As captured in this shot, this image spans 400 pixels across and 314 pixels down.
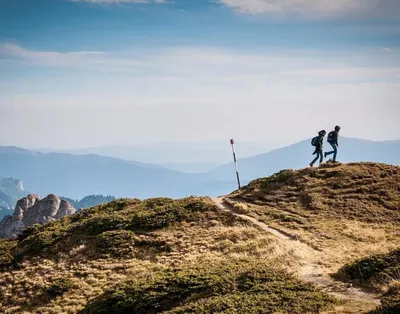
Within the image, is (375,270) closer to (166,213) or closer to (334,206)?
(334,206)

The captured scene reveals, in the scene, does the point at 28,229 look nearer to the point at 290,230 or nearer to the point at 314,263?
the point at 290,230

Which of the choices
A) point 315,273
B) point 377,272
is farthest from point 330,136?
point 377,272

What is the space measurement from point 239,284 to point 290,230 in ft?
44.1

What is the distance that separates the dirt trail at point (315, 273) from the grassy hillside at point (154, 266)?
103 centimetres

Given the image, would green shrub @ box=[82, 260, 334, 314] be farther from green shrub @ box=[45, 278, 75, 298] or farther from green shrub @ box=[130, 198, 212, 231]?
green shrub @ box=[130, 198, 212, 231]

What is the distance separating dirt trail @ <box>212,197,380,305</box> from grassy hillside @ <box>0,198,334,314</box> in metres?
1.03

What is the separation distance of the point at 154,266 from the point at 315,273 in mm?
10191

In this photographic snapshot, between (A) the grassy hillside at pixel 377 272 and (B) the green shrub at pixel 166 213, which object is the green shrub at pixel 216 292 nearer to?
(A) the grassy hillside at pixel 377 272

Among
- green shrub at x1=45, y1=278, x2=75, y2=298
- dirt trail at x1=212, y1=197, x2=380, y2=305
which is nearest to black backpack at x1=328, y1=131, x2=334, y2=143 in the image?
dirt trail at x1=212, y1=197, x2=380, y2=305

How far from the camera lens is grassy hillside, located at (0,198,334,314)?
20234 millimetres

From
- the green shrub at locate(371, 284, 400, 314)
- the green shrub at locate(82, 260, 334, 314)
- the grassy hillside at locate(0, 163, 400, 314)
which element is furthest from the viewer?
the grassy hillside at locate(0, 163, 400, 314)

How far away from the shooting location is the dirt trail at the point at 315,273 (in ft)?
65.1

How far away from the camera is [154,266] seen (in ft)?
92.7

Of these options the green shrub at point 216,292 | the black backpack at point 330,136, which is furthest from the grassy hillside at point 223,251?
the black backpack at point 330,136
